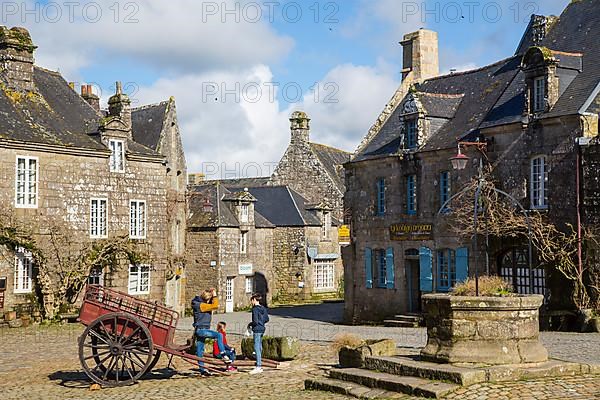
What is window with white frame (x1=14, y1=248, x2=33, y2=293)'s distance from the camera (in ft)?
86.1

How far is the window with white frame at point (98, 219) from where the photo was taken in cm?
2859

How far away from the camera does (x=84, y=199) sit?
28219 mm

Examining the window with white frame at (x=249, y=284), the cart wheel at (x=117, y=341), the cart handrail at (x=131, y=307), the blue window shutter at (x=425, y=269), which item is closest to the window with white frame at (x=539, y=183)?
the blue window shutter at (x=425, y=269)

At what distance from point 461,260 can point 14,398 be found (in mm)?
15335

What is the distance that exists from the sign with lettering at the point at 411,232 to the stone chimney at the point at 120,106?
10.6 meters

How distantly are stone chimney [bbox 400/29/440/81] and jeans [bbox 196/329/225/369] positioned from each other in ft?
64.2

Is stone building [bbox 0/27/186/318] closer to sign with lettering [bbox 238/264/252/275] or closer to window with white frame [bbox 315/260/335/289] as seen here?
sign with lettering [bbox 238/264/252/275]

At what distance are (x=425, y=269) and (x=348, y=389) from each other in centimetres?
1466

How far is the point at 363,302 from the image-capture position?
95.4ft

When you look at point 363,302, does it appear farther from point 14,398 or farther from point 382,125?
point 14,398

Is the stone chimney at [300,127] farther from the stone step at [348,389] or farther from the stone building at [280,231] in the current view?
the stone step at [348,389]

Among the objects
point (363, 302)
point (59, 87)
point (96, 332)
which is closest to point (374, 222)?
point (363, 302)

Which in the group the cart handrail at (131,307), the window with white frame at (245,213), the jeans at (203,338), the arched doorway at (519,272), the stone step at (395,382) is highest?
the window with white frame at (245,213)

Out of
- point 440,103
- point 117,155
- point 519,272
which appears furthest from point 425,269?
point 117,155
